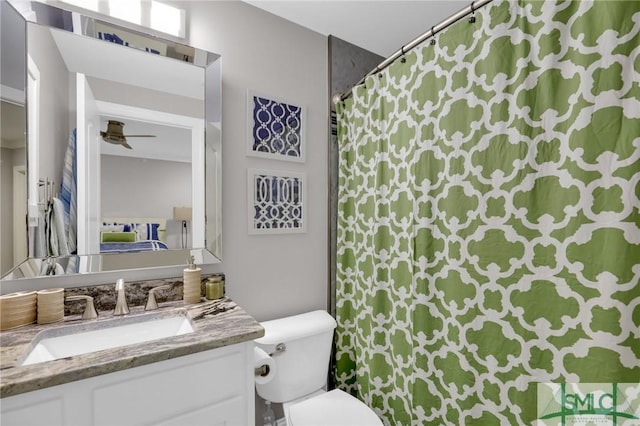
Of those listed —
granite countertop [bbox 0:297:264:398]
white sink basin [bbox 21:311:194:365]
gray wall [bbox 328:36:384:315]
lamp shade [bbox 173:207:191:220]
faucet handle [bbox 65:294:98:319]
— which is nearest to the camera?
granite countertop [bbox 0:297:264:398]

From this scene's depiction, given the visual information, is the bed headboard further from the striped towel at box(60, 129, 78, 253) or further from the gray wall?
the gray wall

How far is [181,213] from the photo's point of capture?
139cm

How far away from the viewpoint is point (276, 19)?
1648mm

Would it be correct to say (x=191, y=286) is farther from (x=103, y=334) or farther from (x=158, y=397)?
(x=158, y=397)

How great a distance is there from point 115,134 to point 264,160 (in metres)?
Answer: 0.69

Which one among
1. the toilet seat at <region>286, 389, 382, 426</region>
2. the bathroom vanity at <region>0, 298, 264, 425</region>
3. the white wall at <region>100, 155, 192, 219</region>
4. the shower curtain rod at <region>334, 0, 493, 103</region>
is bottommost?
the toilet seat at <region>286, 389, 382, 426</region>

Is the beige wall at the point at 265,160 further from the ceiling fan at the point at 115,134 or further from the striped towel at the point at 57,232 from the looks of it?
the ceiling fan at the point at 115,134

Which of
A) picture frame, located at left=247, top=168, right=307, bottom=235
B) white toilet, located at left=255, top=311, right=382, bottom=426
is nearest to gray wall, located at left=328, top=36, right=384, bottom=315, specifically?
picture frame, located at left=247, top=168, right=307, bottom=235

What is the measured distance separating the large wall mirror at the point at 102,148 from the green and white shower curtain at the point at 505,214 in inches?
36.2

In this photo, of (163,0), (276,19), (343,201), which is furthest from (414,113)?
(163,0)

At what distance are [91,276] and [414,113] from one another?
157 cm

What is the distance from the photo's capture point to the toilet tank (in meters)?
1.39

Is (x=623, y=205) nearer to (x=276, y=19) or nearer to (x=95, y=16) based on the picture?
(x=276, y=19)

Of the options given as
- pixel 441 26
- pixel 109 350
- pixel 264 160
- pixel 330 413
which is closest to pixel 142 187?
pixel 264 160
